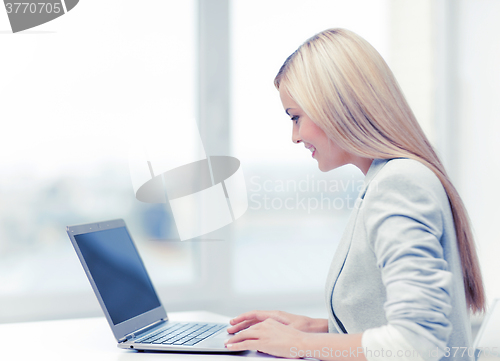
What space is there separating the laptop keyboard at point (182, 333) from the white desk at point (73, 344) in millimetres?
35

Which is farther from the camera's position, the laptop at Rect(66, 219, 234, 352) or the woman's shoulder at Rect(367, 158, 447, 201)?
the laptop at Rect(66, 219, 234, 352)

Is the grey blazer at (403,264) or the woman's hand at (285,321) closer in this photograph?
the grey blazer at (403,264)

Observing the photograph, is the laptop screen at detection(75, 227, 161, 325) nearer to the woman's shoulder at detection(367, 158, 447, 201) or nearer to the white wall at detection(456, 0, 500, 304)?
the woman's shoulder at detection(367, 158, 447, 201)

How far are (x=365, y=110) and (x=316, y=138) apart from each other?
12 cm

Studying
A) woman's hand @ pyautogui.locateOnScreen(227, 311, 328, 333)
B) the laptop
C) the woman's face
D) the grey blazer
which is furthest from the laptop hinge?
the woman's face

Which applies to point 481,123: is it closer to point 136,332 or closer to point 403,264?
point 403,264

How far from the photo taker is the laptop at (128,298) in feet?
3.15

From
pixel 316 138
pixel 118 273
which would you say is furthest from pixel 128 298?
pixel 316 138

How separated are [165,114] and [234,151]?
0.27 metres

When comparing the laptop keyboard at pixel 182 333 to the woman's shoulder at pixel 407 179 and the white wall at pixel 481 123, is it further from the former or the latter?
the white wall at pixel 481 123

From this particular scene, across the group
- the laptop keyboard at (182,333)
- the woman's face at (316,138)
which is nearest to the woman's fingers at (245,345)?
the laptop keyboard at (182,333)

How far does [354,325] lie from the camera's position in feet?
2.77

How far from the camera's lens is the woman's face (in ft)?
3.01

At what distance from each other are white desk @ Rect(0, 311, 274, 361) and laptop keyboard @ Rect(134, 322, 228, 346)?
0.03 metres
